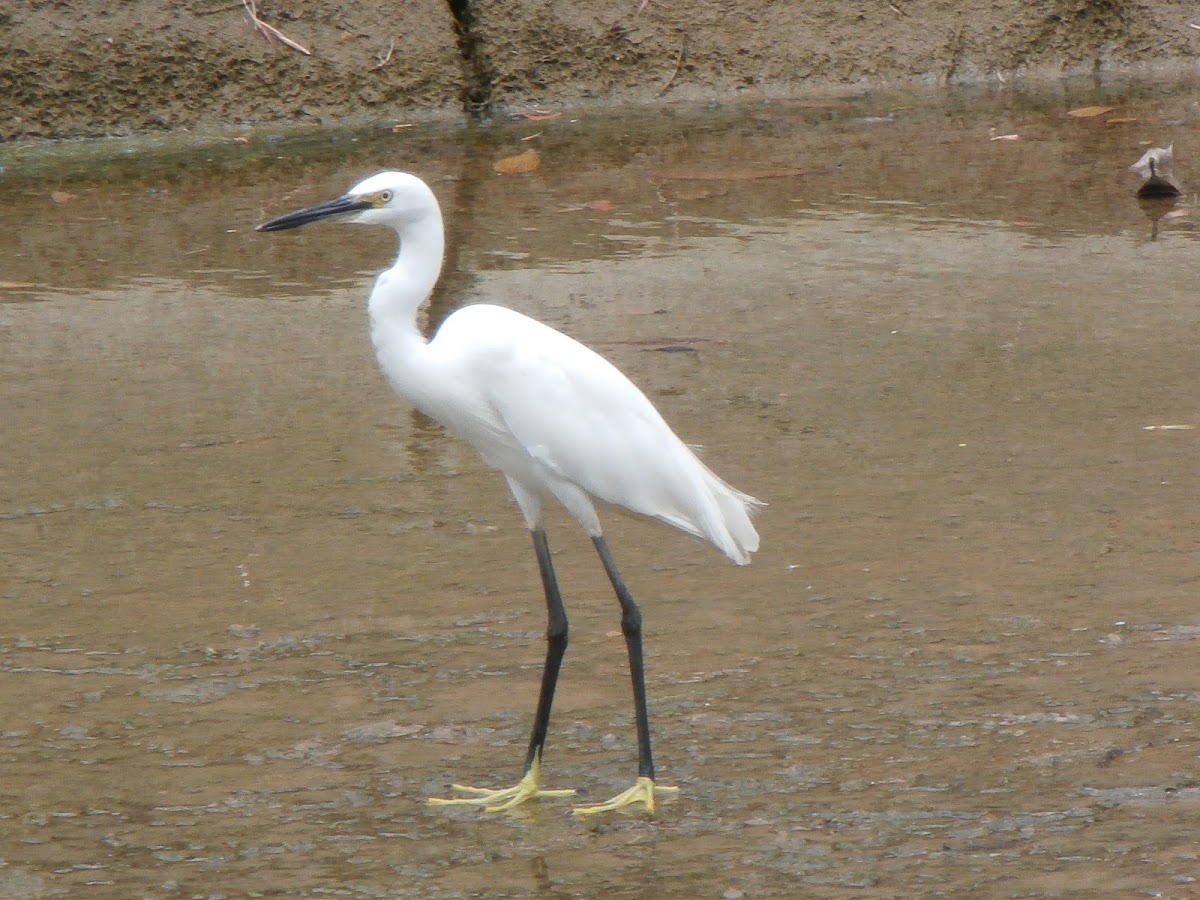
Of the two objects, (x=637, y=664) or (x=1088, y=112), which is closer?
(x=637, y=664)

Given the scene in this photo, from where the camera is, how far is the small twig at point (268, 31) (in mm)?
7812

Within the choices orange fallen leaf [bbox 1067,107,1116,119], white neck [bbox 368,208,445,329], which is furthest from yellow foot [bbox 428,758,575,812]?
orange fallen leaf [bbox 1067,107,1116,119]

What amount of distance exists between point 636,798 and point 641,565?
101 centimetres

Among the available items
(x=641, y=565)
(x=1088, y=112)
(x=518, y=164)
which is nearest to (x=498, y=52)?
(x=518, y=164)

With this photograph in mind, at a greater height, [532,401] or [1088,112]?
[1088,112]

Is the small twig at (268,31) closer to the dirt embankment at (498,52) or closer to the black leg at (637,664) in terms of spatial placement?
the dirt embankment at (498,52)

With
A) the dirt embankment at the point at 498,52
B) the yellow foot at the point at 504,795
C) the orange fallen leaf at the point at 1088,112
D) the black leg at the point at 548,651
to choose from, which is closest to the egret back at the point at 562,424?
the black leg at the point at 548,651

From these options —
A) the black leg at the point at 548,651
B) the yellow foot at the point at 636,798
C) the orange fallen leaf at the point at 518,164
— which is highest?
the orange fallen leaf at the point at 518,164

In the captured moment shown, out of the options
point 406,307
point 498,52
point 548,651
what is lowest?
point 548,651

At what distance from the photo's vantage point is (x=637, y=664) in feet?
9.77

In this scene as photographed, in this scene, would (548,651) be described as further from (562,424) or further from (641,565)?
(641,565)

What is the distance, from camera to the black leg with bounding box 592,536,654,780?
2840 millimetres

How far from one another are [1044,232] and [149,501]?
344 centimetres

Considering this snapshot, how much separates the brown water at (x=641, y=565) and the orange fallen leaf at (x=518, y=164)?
1.35 ft
